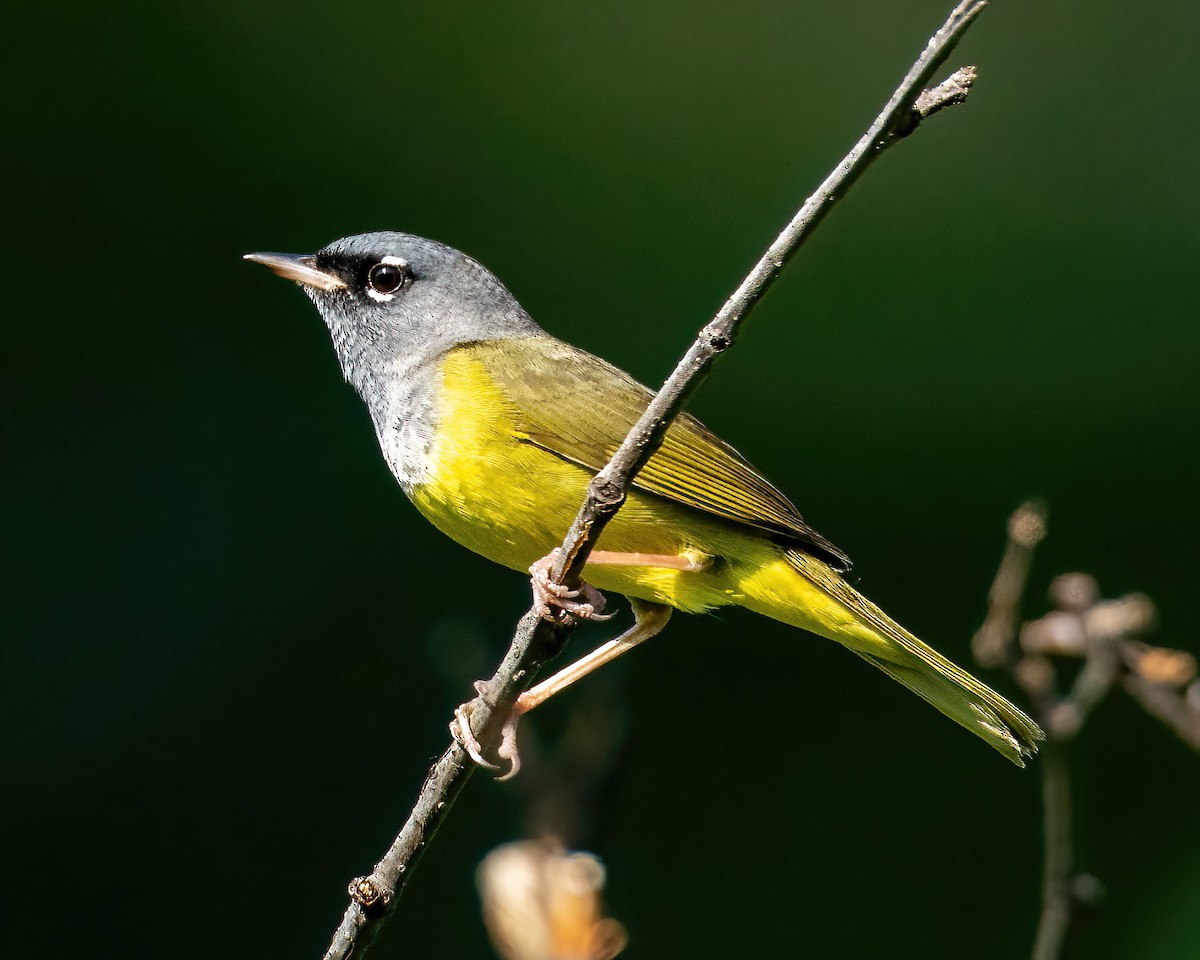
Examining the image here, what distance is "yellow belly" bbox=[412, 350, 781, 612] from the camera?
2.35 metres

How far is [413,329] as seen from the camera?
9.45 ft

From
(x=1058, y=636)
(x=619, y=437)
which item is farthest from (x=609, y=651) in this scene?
(x=1058, y=636)

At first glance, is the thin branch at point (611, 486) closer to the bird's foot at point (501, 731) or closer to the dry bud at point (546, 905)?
the bird's foot at point (501, 731)

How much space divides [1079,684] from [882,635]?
1.92ft

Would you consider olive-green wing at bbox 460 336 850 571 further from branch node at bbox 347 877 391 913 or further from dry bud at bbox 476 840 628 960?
dry bud at bbox 476 840 628 960

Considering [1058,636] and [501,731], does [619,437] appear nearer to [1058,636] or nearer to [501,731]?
[501,731]

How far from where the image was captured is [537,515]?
2.34 meters

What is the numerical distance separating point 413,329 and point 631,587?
2.63ft

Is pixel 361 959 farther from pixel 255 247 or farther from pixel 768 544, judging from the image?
pixel 255 247

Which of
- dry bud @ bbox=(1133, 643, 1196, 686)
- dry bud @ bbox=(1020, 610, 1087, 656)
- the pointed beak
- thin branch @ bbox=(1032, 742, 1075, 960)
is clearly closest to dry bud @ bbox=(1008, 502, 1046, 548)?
dry bud @ bbox=(1020, 610, 1087, 656)

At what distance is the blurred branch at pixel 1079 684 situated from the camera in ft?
5.54

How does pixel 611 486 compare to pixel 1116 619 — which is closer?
pixel 611 486

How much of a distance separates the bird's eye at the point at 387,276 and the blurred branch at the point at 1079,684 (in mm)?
1493

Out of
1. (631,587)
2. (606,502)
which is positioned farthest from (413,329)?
(606,502)
